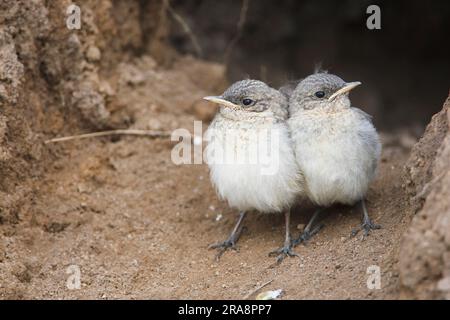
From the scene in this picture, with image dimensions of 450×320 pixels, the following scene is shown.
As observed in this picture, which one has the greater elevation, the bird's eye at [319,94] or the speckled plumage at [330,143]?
the bird's eye at [319,94]

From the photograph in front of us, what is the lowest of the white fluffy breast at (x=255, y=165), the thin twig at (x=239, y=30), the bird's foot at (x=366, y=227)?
the bird's foot at (x=366, y=227)

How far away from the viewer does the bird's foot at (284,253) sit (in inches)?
221

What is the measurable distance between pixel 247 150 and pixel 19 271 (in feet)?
6.80

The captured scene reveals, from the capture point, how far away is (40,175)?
6.09m

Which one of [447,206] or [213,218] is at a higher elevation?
[447,206]

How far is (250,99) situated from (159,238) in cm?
150

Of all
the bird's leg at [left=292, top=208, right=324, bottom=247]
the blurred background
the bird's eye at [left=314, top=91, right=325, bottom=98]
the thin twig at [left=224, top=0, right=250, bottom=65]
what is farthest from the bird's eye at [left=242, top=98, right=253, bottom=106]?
the blurred background

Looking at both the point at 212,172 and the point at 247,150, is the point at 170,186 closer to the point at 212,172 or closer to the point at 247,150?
the point at 212,172

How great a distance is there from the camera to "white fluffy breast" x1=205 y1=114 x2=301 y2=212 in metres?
5.54

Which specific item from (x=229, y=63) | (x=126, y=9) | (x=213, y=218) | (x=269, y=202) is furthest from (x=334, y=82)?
(x=229, y=63)

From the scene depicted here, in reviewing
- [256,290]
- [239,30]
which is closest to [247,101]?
[256,290]

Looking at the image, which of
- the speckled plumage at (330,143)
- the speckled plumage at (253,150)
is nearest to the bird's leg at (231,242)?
the speckled plumage at (253,150)

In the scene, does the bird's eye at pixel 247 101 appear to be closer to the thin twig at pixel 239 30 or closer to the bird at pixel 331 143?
the bird at pixel 331 143

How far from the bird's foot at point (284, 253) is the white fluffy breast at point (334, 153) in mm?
487
